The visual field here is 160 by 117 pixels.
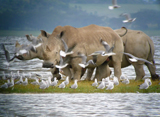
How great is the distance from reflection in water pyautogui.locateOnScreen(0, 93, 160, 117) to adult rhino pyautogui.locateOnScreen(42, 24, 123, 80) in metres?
1.77

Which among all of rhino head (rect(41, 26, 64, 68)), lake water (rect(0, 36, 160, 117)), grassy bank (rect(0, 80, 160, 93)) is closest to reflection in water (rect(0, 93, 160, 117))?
lake water (rect(0, 36, 160, 117))

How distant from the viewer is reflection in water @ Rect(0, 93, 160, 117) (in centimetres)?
1174

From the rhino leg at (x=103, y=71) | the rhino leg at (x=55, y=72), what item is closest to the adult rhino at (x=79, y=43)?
the rhino leg at (x=103, y=71)

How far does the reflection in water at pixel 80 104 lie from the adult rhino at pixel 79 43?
5.80ft

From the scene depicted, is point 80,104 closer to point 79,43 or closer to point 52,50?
point 52,50

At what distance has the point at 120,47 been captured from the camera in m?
17.2

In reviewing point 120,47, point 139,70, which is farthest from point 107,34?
point 139,70

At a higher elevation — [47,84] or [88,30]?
[88,30]

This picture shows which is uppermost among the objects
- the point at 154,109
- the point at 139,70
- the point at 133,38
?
the point at 133,38

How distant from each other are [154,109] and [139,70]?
5739 mm

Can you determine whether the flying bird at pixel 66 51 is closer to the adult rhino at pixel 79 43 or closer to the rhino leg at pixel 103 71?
the adult rhino at pixel 79 43

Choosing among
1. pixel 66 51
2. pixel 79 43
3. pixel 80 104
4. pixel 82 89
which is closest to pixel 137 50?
pixel 79 43

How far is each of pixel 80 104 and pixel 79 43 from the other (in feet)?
12.8

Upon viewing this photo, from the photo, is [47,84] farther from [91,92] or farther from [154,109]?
[154,109]
